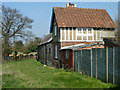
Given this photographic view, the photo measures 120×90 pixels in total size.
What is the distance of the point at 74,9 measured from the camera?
21.5m

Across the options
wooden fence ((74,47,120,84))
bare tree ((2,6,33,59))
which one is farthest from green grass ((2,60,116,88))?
bare tree ((2,6,33,59))

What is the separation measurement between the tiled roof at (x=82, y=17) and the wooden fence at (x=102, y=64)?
751 cm

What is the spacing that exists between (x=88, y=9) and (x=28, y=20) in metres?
20.9

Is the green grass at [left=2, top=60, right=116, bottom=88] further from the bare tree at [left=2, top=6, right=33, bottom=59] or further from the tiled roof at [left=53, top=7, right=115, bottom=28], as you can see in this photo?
the bare tree at [left=2, top=6, right=33, bottom=59]

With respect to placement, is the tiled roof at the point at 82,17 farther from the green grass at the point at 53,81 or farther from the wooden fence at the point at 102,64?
the green grass at the point at 53,81

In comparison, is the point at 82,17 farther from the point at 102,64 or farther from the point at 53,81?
the point at 53,81

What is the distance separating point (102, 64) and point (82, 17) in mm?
12045

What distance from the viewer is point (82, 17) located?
2044cm

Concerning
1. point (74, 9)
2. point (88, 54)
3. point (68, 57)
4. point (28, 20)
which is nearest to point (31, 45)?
point (28, 20)

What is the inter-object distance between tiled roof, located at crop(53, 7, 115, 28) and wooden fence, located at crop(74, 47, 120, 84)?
24.6 feet

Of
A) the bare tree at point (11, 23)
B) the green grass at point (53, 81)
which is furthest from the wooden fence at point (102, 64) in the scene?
the bare tree at point (11, 23)

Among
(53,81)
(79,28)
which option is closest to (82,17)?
(79,28)

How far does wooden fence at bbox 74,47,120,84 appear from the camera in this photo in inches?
314

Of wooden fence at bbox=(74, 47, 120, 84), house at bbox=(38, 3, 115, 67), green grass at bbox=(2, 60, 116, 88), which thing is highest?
house at bbox=(38, 3, 115, 67)
